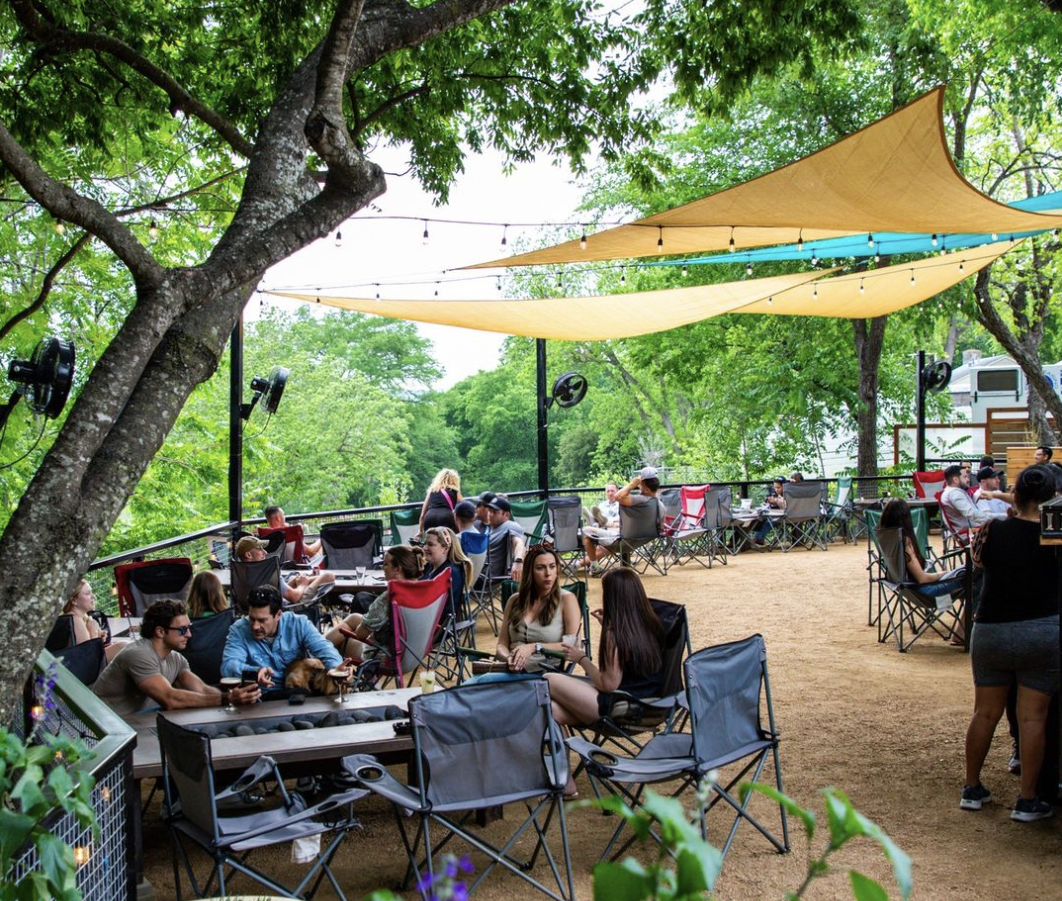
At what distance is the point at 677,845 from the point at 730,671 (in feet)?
10.00

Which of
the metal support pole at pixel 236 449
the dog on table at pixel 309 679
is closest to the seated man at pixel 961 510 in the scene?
the metal support pole at pixel 236 449

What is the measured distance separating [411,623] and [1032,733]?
2.90m

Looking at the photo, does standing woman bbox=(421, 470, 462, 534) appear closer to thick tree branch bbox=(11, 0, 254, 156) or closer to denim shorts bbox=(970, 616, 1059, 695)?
thick tree branch bbox=(11, 0, 254, 156)

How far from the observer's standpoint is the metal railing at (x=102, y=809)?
2.30 m

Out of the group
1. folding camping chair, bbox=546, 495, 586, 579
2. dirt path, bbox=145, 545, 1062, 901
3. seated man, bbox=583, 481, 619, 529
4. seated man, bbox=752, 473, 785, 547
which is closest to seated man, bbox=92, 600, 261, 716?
dirt path, bbox=145, 545, 1062, 901

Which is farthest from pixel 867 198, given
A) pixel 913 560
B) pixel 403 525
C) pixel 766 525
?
pixel 766 525

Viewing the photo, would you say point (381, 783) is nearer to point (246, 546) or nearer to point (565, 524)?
point (246, 546)

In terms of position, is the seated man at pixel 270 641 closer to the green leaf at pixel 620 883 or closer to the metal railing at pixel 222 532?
the metal railing at pixel 222 532

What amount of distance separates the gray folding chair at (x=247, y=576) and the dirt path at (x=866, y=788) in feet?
8.27

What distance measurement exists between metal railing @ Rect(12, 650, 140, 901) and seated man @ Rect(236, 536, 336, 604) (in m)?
3.33

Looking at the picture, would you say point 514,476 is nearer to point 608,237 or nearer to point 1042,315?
point 1042,315

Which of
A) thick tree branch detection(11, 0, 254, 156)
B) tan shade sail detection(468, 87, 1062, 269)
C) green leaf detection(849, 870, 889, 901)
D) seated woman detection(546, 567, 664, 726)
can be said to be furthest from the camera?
tan shade sail detection(468, 87, 1062, 269)

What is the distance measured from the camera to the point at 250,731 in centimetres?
380

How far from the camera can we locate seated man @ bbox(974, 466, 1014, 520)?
975 centimetres
